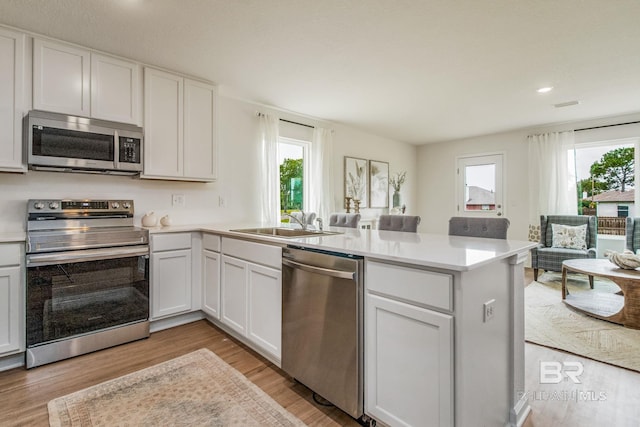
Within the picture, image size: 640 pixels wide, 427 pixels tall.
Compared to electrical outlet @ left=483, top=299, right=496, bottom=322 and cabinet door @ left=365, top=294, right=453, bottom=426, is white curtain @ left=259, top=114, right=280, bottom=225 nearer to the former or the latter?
cabinet door @ left=365, top=294, right=453, bottom=426

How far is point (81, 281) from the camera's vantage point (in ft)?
7.36

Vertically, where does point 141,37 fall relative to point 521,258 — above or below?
above

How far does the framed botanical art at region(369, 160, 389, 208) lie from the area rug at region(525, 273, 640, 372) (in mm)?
2810

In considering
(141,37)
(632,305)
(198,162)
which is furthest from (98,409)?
(632,305)

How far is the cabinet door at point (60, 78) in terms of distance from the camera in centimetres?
231

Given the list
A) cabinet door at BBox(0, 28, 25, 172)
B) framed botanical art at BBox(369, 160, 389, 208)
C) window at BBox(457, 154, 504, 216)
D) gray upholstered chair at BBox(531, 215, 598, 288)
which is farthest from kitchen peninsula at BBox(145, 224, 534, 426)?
window at BBox(457, 154, 504, 216)

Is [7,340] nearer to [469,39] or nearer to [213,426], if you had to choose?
[213,426]

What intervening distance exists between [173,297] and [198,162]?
1.33 meters

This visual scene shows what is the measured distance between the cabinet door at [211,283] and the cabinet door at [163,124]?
904 mm

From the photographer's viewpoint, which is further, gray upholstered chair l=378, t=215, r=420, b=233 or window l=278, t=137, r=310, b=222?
window l=278, t=137, r=310, b=222

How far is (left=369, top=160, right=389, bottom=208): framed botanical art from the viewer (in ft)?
18.4

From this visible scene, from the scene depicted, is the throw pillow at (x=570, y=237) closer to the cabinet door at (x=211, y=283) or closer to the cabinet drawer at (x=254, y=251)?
the cabinet drawer at (x=254, y=251)

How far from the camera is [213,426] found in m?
1.55

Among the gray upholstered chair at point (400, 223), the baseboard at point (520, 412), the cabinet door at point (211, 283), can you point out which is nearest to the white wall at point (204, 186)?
the cabinet door at point (211, 283)
